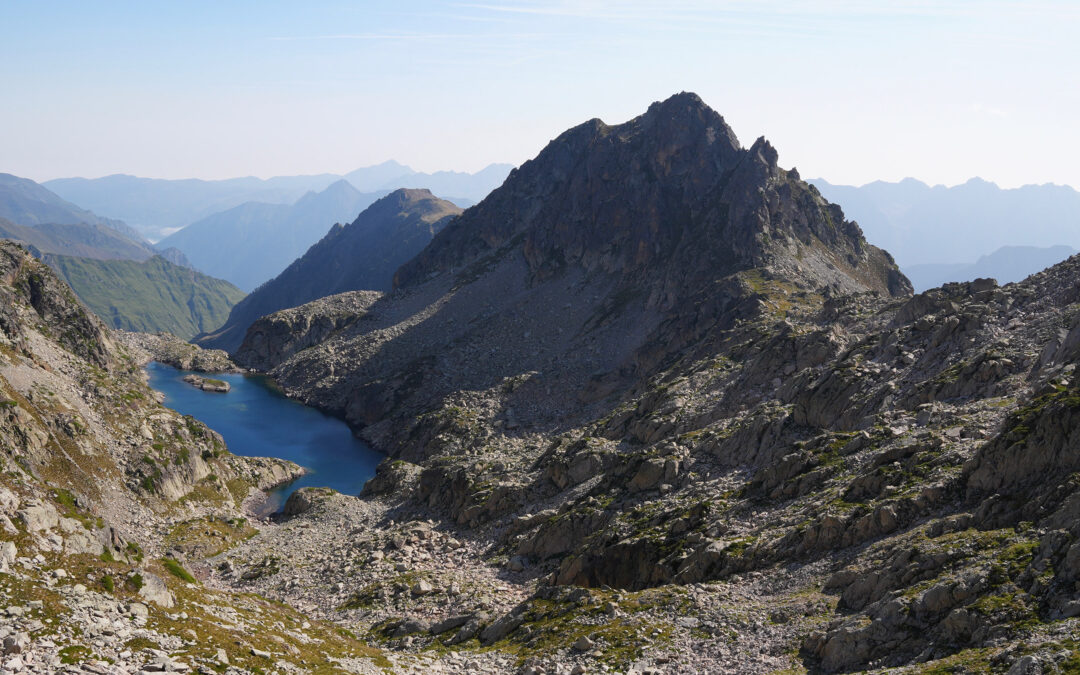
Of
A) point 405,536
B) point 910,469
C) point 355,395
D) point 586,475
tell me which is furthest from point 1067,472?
point 355,395

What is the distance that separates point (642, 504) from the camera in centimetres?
6931

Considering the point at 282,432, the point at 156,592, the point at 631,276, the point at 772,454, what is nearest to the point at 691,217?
the point at 631,276

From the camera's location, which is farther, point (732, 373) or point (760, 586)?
point (732, 373)

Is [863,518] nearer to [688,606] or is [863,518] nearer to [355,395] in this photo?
[688,606]

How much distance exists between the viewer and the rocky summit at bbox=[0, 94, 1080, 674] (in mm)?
37000

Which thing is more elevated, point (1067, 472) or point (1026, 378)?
point (1026, 378)

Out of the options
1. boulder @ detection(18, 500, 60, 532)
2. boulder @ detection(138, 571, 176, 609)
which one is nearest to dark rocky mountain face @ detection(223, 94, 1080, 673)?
boulder @ detection(138, 571, 176, 609)

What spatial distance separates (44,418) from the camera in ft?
268

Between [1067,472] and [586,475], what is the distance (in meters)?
50.6

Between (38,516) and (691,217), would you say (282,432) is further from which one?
(38,516)

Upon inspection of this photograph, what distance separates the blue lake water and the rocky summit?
8.01m

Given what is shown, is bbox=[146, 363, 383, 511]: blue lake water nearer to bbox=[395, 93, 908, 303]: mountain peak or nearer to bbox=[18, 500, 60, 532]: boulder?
bbox=[395, 93, 908, 303]: mountain peak

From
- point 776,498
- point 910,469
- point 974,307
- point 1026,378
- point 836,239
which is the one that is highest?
point 836,239

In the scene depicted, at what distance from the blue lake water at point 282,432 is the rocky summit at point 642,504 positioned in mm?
8012
